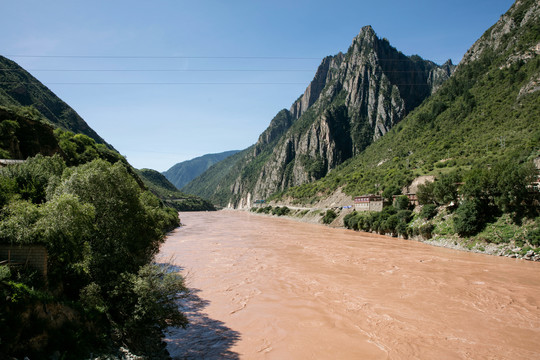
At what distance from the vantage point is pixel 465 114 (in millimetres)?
82000

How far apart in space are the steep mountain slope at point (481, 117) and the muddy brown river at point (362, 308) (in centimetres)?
3157

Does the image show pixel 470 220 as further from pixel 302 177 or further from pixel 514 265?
pixel 302 177

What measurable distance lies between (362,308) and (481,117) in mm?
75900

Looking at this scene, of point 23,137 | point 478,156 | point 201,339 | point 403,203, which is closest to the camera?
point 201,339

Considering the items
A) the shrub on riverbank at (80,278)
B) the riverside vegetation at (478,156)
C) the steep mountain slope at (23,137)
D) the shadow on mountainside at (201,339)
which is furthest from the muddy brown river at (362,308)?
the steep mountain slope at (23,137)

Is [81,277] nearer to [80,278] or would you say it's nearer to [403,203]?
[80,278]

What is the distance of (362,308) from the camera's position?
17391 mm

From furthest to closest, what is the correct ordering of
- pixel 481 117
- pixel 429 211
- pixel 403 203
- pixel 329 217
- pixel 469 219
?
A: pixel 481 117 → pixel 329 217 → pixel 403 203 → pixel 429 211 → pixel 469 219

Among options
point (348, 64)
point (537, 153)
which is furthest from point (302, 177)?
point (537, 153)

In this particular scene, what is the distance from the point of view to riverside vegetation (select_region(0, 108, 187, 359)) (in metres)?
8.73

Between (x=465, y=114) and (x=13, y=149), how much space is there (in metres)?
96.7

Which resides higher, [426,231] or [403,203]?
[403,203]

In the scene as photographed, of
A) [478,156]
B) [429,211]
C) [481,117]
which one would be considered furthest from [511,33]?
[429,211]

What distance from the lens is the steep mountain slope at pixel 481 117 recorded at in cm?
5778
